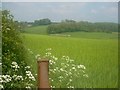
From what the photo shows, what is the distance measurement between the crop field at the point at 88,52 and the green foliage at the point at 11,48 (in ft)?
0.20

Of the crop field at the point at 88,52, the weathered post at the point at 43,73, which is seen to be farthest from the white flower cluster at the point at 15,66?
the weathered post at the point at 43,73

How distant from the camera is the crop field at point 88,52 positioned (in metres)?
2.33

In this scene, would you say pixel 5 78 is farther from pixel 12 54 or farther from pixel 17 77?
pixel 12 54

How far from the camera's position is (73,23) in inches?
91.5

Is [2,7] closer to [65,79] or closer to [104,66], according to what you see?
[65,79]

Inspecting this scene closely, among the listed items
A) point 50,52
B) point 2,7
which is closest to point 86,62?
point 50,52

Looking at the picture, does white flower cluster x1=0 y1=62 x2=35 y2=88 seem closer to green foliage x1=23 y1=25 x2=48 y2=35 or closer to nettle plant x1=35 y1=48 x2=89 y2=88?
nettle plant x1=35 y1=48 x2=89 y2=88

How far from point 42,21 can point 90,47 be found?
1.38 feet

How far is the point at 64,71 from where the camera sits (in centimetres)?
238

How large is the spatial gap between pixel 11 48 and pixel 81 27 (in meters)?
0.57

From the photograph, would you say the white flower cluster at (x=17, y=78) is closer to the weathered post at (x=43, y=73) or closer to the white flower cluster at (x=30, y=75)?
the white flower cluster at (x=30, y=75)

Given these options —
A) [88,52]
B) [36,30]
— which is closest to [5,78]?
[36,30]

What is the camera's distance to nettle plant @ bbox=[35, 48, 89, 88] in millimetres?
2346

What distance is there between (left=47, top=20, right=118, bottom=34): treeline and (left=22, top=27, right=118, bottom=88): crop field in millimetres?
35
